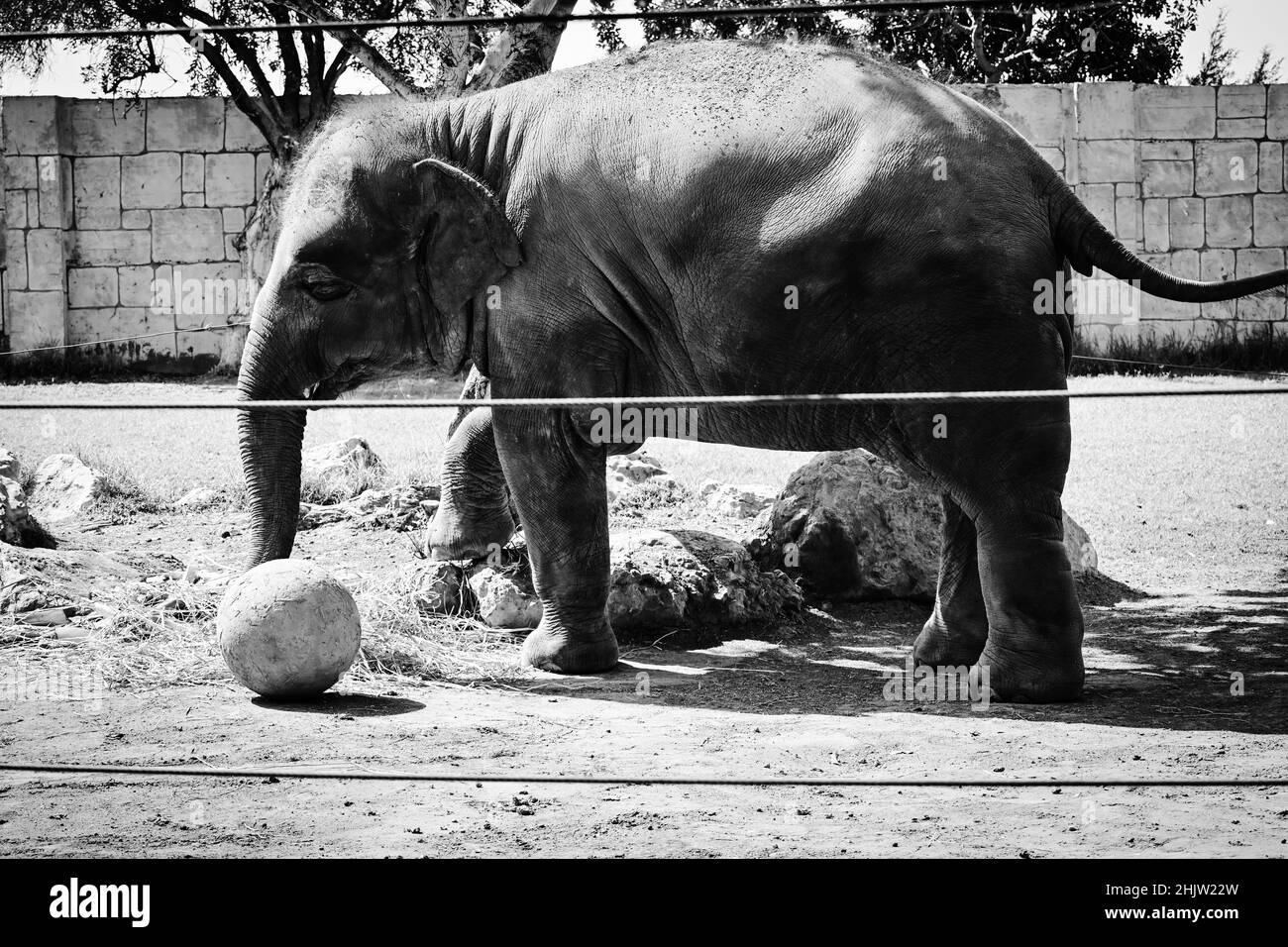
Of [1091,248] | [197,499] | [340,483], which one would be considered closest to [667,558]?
[1091,248]

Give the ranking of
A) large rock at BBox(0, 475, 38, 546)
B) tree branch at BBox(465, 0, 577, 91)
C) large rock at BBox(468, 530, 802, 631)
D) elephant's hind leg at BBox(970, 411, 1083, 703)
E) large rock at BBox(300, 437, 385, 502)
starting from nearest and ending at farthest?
elephant's hind leg at BBox(970, 411, 1083, 703) < large rock at BBox(468, 530, 802, 631) < large rock at BBox(0, 475, 38, 546) < large rock at BBox(300, 437, 385, 502) < tree branch at BBox(465, 0, 577, 91)

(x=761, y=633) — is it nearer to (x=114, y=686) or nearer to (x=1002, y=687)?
(x=1002, y=687)

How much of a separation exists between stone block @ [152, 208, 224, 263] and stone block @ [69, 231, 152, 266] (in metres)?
0.17

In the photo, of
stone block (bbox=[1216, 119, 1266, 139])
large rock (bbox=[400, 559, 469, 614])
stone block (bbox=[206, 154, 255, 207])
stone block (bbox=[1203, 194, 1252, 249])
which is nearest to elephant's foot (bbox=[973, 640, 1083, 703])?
large rock (bbox=[400, 559, 469, 614])

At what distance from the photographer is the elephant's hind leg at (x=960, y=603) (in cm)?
680

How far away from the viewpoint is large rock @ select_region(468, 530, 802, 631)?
7695 mm

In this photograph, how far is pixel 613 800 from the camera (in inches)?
191

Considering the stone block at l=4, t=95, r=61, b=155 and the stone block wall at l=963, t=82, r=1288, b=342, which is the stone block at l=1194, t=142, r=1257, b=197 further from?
the stone block at l=4, t=95, r=61, b=155

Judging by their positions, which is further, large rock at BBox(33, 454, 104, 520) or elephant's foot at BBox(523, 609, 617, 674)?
large rock at BBox(33, 454, 104, 520)

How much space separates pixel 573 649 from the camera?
6.92m

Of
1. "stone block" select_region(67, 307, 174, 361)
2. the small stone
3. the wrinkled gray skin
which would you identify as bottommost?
the small stone

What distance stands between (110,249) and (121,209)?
0.58 m

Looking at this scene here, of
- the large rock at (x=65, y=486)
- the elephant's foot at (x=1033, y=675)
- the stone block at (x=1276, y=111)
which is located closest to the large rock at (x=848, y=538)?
the elephant's foot at (x=1033, y=675)

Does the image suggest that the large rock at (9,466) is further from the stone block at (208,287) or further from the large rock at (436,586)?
the stone block at (208,287)
